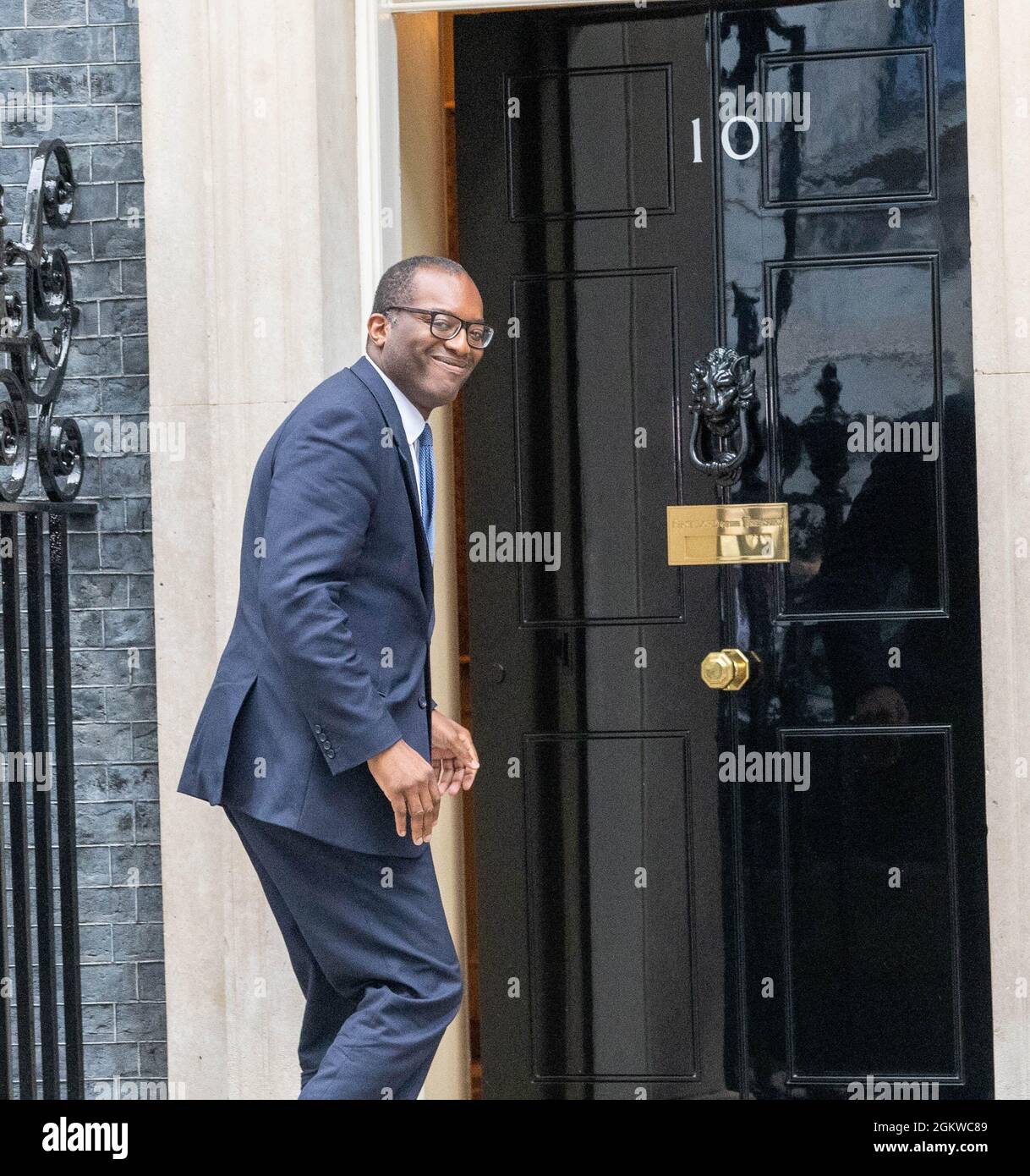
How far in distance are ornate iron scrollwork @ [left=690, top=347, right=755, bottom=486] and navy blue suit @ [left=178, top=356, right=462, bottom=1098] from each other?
137cm

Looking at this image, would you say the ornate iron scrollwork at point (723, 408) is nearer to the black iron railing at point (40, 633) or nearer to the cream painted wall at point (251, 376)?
the cream painted wall at point (251, 376)

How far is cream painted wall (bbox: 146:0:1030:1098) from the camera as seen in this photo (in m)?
4.15

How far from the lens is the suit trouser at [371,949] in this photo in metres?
3.10

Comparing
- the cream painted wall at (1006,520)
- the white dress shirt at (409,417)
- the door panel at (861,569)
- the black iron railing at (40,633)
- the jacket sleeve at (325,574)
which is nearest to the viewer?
the jacket sleeve at (325,574)

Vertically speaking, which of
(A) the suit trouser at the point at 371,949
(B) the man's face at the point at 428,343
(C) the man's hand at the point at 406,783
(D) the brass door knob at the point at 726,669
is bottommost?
(A) the suit trouser at the point at 371,949

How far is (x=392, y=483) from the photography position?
10.6 feet

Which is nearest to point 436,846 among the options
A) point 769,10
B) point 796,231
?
point 796,231

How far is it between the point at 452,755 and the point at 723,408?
1.39 meters

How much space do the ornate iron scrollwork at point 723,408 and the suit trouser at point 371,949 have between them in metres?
1.66

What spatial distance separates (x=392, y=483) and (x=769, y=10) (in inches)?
83.0

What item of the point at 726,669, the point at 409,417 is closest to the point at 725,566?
the point at 726,669

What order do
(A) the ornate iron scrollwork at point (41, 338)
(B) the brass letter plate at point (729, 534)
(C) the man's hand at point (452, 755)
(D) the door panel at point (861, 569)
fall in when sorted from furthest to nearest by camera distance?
(B) the brass letter plate at point (729, 534)
(D) the door panel at point (861, 569)
(A) the ornate iron scrollwork at point (41, 338)
(C) the man's hand at point (452, 755)

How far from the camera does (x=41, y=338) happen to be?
4.25m

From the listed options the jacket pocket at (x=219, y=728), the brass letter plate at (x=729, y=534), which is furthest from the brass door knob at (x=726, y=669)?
the jacket pocket at (x=219, y=728)
